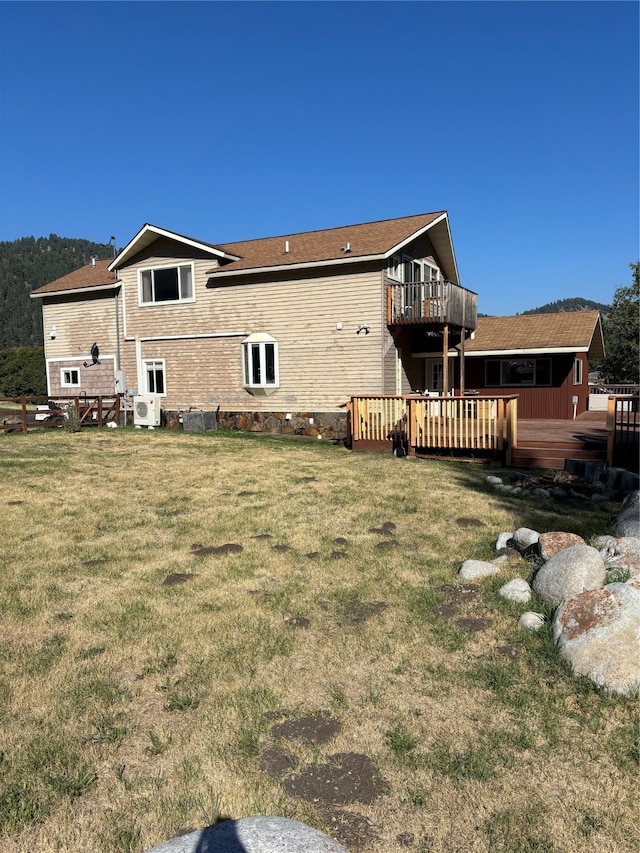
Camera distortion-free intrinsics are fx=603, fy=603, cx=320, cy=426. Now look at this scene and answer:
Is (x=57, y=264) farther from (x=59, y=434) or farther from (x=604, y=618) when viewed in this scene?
(x=604, y=618)

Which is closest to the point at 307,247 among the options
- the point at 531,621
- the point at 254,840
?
the point at 531,621

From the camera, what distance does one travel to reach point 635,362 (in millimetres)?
42688

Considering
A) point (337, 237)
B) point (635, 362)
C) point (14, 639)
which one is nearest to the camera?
point (14, 639)

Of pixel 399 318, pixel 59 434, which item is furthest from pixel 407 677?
pixel 59 434

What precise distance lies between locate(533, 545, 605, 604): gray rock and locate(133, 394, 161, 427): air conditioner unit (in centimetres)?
1709

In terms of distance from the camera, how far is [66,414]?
20375 mm

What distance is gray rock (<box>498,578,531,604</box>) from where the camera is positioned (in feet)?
16.7

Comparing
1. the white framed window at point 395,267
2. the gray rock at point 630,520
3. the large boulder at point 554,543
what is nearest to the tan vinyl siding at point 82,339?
the white framed window at point 395,267

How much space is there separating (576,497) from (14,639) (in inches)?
322

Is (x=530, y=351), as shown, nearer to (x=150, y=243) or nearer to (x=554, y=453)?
(x=554, y=453)

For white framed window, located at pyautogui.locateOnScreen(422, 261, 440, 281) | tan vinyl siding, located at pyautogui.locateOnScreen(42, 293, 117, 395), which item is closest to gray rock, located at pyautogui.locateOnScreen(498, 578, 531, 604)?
white framed window, located at pyautogui.locateOnScreen(422, 261, 440, 281)

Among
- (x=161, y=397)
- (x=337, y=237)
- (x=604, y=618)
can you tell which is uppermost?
(x=337, y=237)

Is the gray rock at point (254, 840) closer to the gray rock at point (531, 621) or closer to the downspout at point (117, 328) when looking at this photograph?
the gray rock at point (531, 621)

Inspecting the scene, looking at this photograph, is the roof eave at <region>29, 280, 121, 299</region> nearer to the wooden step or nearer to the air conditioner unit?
the air conditioner unit
